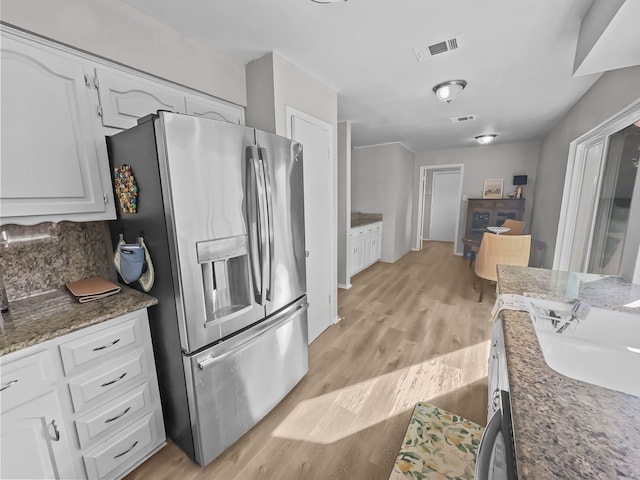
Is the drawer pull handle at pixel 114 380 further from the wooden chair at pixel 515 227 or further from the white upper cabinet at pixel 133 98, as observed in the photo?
the wooden chair at pixel 515 227

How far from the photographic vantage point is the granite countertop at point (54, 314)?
3.18ft

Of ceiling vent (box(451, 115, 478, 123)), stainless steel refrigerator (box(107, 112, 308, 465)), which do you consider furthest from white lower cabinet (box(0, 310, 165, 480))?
ceiling vent (box(451, 115, 478, 123))

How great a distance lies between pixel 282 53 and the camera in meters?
1.81

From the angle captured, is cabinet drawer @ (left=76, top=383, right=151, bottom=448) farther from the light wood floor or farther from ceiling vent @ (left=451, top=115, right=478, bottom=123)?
ceiling vent @ (left=451, top=115, right=478, bottom=123)

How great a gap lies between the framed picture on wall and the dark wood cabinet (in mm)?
562

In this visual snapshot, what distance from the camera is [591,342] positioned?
0.99 meters

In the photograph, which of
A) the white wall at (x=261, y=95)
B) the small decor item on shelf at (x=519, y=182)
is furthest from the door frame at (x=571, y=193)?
the white wall at (x=261, y=95)

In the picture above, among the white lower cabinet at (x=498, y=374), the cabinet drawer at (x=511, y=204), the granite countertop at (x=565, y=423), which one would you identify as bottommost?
the white lower cabinet at (x=498, y=374)

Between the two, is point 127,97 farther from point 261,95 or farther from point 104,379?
point 104,379

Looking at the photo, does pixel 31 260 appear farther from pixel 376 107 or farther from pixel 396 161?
pixel 396 161

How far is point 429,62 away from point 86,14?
2095 mm

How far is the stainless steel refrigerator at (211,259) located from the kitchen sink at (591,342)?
1294 mm

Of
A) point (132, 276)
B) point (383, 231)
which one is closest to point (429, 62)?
point (132, 276)

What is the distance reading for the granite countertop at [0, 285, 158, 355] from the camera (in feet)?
3.18
